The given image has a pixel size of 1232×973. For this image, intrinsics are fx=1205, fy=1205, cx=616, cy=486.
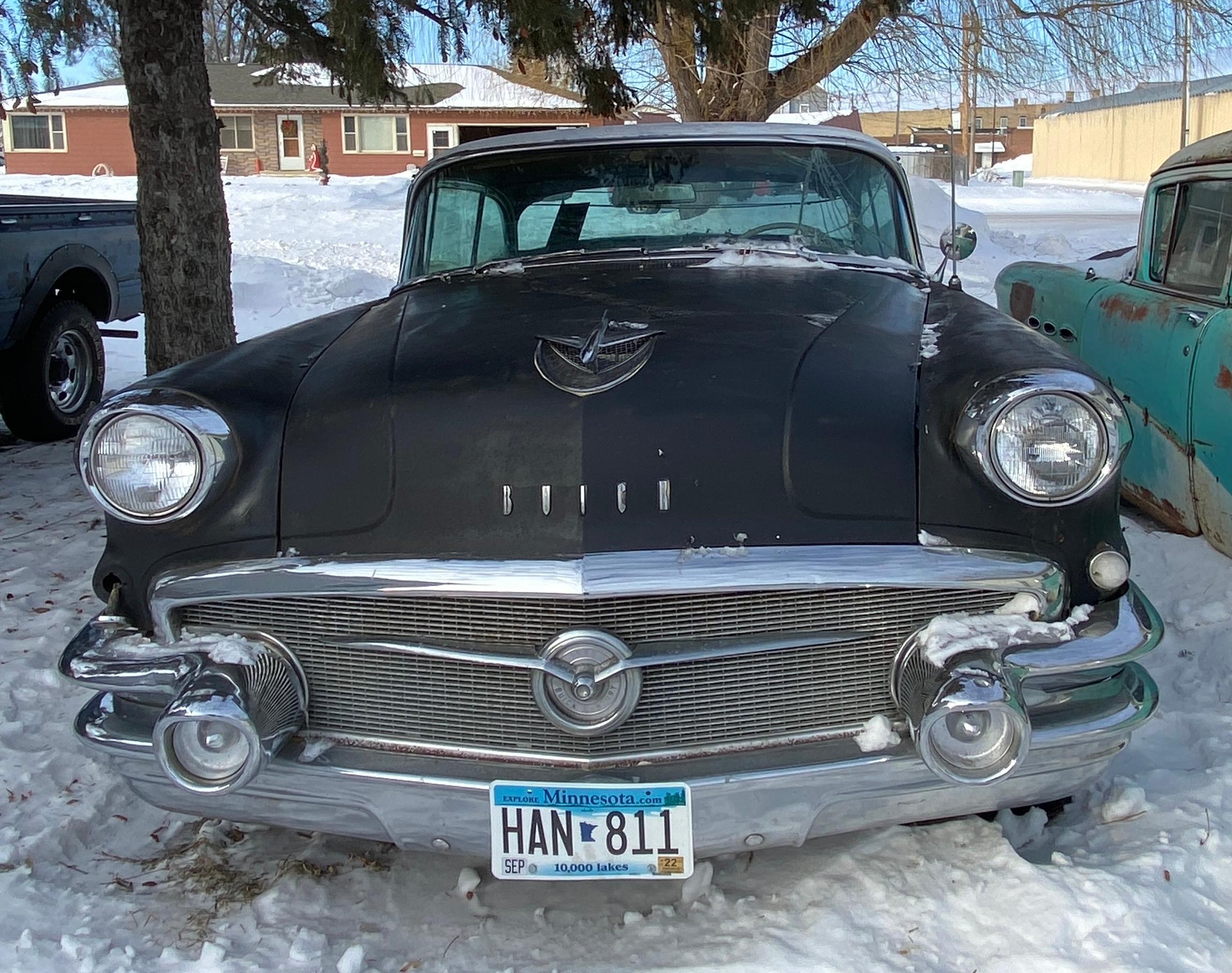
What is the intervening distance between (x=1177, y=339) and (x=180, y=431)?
342 centimetres

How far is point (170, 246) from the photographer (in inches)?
200

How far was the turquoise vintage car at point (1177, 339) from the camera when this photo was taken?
399cm

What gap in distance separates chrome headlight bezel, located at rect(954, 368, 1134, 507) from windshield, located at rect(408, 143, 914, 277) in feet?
4.36

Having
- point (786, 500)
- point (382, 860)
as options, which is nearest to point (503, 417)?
point (786, 500)

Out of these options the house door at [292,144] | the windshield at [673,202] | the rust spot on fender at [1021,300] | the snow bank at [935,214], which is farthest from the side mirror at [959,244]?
the house door at [292,144]

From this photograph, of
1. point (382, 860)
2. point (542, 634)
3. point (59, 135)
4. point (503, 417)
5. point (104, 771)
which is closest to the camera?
point (542, 634)

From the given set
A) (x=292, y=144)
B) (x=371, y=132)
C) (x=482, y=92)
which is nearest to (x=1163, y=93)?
(x=482, y=92)

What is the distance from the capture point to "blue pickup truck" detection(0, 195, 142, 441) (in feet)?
20.4

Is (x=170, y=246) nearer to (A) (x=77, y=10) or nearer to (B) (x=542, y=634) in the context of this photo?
(A) (x=77, y=10)

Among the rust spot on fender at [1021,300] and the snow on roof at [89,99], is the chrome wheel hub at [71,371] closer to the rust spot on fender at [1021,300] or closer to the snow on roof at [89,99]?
the rust spot on fender at [1021,300]

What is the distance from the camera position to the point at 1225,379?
3875 millimetres

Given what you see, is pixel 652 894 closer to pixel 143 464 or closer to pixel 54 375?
pixel 143 464

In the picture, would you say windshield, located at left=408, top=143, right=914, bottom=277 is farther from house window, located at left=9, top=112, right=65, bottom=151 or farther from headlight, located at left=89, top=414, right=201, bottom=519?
house window, located at left=9, top=112, right=65, bottom=151

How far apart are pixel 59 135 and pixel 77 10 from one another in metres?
A: 30.2
